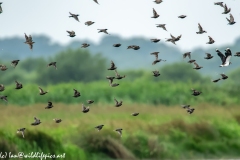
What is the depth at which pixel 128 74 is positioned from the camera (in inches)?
1183

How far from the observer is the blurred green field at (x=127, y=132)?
70.7 feet

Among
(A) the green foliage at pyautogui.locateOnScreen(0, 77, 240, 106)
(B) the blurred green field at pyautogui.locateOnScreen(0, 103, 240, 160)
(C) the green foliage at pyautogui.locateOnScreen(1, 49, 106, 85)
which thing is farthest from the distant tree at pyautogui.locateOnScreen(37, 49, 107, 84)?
(B) the blurred green field at pyautogui.locateOnScreen(0, 103, 240, 160)

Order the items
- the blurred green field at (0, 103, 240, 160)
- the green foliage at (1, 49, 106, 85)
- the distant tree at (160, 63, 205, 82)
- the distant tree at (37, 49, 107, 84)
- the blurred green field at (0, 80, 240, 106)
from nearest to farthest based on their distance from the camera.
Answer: the blurred green field at (0, 103, 240, 160) < the blurred green field at (0, 80, 240, 106) < the green foliage at (1, 49, 106, 85) < the distant tree at (37, 49, 107, 84) < the distant tree at (160, 63, 205, 82)

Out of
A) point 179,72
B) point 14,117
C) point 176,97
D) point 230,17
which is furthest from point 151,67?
point 230,17

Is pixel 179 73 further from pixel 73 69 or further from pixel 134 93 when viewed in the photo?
pixel 73 69

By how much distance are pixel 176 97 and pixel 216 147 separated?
13.0 feet

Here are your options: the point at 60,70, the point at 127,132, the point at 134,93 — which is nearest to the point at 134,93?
the point at 134,93

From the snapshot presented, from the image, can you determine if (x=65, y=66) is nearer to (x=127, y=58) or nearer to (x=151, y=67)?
(x=151, y=67)

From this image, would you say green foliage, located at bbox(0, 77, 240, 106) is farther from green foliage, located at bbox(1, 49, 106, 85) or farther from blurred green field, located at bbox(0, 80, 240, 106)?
green foliage, located at bbox(1, 49, 106, 85)

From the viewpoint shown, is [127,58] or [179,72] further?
[127,58]

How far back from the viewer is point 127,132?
2394 centimetres

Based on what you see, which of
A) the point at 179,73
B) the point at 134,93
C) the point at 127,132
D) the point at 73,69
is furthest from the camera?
the point at 179,73

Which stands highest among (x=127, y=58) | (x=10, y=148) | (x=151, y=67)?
(x=10, y=148)

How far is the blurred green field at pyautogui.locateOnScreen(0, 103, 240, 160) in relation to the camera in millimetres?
21562
